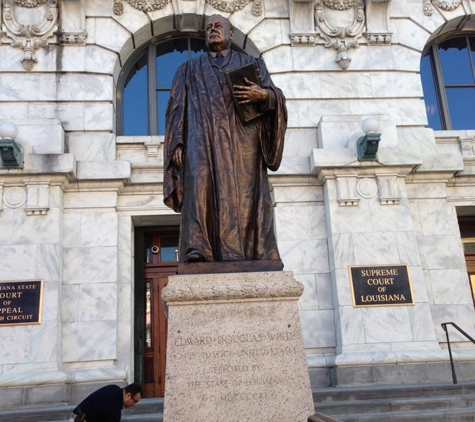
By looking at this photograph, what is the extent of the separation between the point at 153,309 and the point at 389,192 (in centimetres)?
558

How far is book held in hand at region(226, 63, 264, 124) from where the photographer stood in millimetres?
5727

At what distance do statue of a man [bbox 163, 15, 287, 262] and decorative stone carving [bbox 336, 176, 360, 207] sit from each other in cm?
523

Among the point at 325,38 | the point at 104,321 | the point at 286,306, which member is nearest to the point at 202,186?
the point at 286,306

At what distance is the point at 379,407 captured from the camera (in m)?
7.91

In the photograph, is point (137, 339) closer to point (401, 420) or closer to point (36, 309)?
point (36, 309)

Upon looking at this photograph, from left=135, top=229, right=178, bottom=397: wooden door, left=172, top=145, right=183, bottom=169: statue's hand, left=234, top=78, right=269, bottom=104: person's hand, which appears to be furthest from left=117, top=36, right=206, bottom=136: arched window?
left=234, top=78, right=269, bottom=104: person's hand

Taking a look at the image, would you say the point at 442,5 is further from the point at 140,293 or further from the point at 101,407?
the point at 101,407

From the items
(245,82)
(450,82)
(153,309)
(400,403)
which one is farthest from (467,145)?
(245,82)

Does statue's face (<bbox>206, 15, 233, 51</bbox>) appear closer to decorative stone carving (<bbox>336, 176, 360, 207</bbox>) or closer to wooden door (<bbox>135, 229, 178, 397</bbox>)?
decorative stone carving (<bbox>336, 176, 360, 207</bbox>)

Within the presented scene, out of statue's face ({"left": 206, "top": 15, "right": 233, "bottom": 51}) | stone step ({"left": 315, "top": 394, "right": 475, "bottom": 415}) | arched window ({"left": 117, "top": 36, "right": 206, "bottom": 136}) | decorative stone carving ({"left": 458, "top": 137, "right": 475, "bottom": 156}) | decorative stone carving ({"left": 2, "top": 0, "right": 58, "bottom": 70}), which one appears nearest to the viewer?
statue's face ({"left": 206, "top": 15, "right": 233, "bottom": 51})

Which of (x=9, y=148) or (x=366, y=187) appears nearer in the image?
(x=9, y=148)

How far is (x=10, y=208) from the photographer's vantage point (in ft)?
34.6

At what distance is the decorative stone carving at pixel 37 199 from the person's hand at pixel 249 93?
6.05m

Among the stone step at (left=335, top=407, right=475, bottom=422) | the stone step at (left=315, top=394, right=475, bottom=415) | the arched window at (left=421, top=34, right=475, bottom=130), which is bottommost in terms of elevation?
the stone step at (left=335, top=407, right=475, bottom=422)
